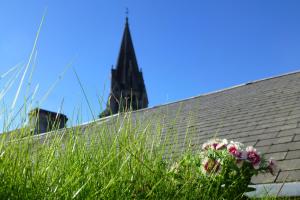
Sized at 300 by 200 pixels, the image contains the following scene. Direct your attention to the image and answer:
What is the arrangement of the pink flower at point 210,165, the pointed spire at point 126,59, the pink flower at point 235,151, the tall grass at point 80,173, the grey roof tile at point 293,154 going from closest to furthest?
the tall grass at point 80,173 < the pink flower at point 210,165 < the pink flower at point 235,151 < the grey roof tile at point 293,154 < the pointed spire at point 126,59

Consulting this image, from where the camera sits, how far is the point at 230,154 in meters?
4.00

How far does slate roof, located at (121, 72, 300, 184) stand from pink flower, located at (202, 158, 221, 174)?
0.21m

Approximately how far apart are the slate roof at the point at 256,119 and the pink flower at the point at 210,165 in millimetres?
213

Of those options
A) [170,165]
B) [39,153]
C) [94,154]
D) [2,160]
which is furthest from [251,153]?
[2,160]

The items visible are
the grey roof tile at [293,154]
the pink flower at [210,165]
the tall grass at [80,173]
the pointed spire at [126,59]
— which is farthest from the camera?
the pointed spire at [126,59]

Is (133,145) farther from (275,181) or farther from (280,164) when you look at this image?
(280,164)

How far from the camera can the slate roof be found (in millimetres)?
6141

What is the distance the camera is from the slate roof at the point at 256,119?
614 centimetres

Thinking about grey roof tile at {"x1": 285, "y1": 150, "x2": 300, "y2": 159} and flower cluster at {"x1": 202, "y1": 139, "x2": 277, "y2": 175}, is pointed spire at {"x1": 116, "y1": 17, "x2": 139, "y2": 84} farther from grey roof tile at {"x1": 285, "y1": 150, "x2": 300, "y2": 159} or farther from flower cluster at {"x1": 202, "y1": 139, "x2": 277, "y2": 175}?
flower cluster at {"x1": 202, "y1": 139, "x2": 277, "y2": 175}

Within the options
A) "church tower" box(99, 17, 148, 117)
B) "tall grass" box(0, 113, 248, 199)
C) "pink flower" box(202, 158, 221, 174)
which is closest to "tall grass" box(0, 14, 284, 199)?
"tall grass" box(0, 113, 248, 199)

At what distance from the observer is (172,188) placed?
2.95 metres

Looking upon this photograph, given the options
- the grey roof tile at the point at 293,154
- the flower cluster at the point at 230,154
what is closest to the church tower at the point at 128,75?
the grey roof tile at the point at 293,154

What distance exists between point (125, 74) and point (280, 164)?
37.2m

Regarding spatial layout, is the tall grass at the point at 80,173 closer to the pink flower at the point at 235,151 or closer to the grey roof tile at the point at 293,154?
the pink flower at the point at 235,151
